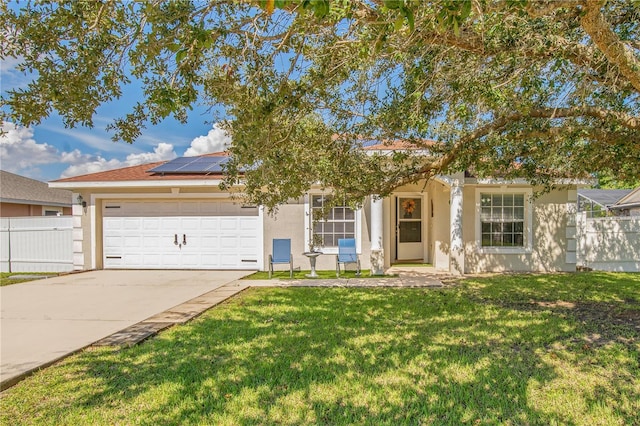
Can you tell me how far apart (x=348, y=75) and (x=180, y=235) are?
29.4 ft

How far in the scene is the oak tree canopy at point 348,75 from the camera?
3.45 m

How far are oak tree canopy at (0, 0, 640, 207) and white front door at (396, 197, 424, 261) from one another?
609 cm

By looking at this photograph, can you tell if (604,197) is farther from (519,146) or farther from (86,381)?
(86,381)

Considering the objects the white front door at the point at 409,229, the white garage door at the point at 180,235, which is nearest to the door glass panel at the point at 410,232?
the white front door at the point at 409,229

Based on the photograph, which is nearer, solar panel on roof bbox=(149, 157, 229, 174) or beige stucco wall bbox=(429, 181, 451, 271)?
beige stucco wall bbox=(429, 181, 451, 271)

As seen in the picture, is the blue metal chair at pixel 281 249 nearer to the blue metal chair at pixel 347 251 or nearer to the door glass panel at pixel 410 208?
the blue metal chair at pixel 347 251

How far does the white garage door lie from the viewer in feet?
39.4

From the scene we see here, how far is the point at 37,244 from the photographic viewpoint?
13.0 metres

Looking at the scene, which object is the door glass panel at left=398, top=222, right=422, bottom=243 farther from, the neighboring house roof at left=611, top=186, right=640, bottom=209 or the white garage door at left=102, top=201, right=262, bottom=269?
the neighboring house roof at left=611, top=186, right=640, bottom=209

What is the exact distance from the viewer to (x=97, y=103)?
156 inches

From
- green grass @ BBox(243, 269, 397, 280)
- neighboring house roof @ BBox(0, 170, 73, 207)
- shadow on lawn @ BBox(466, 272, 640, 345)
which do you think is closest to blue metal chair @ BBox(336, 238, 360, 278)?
green grass @ BBox(243, 269, 397, 280)

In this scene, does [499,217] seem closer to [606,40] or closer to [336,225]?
[336,225]

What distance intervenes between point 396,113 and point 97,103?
3953mm

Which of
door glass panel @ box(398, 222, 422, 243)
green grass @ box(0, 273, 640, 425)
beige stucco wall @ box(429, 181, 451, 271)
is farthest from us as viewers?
door glass panel @ box(398, 222, 422, 243)
